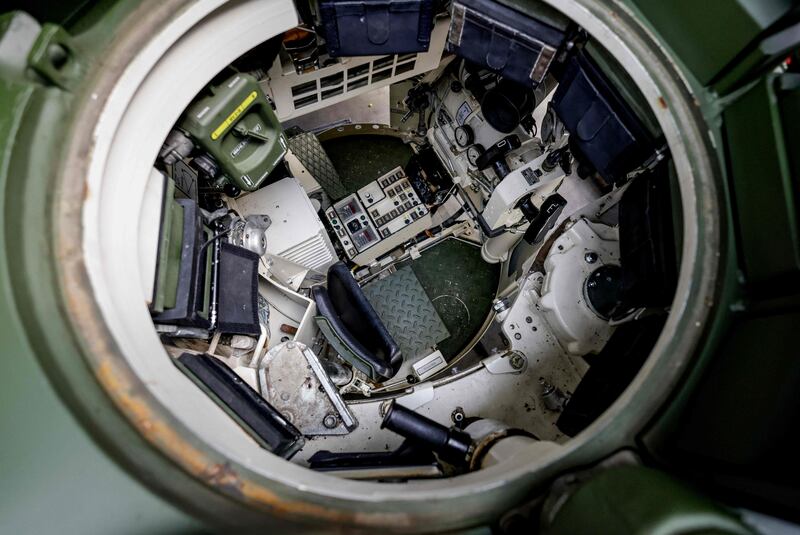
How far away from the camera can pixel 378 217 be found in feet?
13.0

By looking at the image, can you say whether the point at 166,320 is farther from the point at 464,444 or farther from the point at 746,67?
the point at 746,67

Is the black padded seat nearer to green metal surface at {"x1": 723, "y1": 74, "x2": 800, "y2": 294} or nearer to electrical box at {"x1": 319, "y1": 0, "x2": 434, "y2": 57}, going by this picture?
electrical box at {"x1": 319, "y1": 0, "x2": 434, "y2": 57}

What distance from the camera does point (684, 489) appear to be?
123cm

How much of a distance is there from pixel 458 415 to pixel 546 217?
1376 mm

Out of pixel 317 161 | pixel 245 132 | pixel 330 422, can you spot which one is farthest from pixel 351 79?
pixel 330 422

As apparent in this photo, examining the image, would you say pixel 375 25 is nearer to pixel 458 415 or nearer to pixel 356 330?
pixel 356 330

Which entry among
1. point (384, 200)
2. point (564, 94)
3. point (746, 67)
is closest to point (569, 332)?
point (564, 94)

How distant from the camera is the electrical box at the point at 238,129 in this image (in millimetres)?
2254

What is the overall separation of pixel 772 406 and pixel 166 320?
82.0 inches

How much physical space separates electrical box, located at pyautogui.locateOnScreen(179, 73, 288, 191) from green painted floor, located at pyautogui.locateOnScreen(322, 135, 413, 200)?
6.63ft

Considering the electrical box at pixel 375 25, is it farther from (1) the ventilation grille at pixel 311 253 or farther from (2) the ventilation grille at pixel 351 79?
(1) the ventilation grille at pixel 311 253

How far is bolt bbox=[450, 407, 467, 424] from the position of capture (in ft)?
8.51

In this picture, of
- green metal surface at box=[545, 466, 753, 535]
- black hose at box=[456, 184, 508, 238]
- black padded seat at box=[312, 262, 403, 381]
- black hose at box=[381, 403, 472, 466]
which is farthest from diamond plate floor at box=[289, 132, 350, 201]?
green metal surface at box=[545, 466, 753, 535]

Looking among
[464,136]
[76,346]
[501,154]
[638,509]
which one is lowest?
[638,509]
